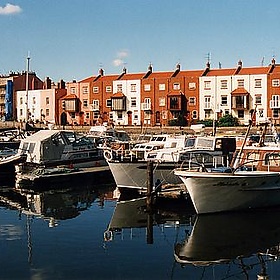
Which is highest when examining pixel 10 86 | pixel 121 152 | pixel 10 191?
pixel 10 86

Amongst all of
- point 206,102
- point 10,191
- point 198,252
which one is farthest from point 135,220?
point 206,102

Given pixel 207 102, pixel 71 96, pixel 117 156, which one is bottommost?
pixel 117 156

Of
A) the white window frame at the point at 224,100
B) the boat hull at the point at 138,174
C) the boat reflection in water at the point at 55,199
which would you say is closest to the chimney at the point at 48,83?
the white window frame at the point at 224,100

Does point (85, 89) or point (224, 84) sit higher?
point (224, 84)

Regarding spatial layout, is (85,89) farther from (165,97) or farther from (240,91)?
(240,91)

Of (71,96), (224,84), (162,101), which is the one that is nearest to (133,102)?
(162,101)

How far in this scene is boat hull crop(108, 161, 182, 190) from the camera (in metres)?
28.5

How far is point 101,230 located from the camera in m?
21.8

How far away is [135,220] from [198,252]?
18.2ft

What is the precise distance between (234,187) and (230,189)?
180mm

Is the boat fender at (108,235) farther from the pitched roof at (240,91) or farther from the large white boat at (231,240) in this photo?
the pitched roof at (240,91)

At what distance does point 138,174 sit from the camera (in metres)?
29.3

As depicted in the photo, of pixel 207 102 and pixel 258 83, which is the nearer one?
pixel 258 83

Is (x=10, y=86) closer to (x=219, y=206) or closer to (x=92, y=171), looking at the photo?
(x=92, y=171)
